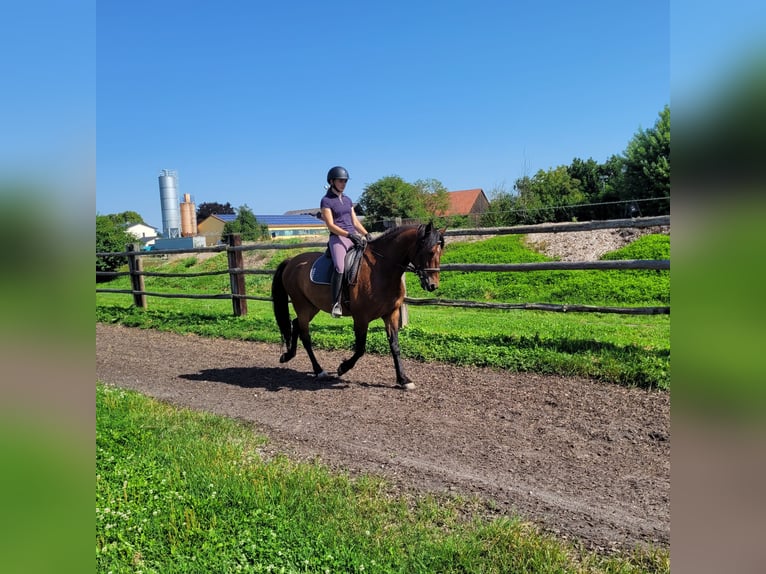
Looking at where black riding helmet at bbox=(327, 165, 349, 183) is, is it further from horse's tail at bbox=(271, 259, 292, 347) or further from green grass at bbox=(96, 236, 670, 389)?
green grass at bbox=(96, 236, 670, 389)

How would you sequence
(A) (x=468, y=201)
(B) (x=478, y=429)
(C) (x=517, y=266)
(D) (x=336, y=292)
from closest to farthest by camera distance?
(B) (x=478, y=429)
(D) (x=336, y=292)
(C) (x=517, y=266)
(A) (x=468, y=201)

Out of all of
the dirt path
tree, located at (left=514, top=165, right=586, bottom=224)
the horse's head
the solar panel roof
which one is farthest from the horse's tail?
the solar panel roof

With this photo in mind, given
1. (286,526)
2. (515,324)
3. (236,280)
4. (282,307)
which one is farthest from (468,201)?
(286,526)

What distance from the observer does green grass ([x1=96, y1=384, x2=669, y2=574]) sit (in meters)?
2.94

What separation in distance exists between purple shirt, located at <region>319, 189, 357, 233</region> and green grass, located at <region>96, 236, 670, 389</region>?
2.43 meters

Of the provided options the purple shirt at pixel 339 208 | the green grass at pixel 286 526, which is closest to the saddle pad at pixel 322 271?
the purple shirt at pixel 339 208

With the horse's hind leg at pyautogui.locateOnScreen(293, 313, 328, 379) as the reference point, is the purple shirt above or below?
above

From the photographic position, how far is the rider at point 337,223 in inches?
268

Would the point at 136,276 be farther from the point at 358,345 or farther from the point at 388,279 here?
the point at 388,279

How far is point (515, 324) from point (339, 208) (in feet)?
15.6

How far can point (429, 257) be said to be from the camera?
6328 mm

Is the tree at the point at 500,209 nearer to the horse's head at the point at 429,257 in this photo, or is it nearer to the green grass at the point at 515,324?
the green grass at the point at 515,324
